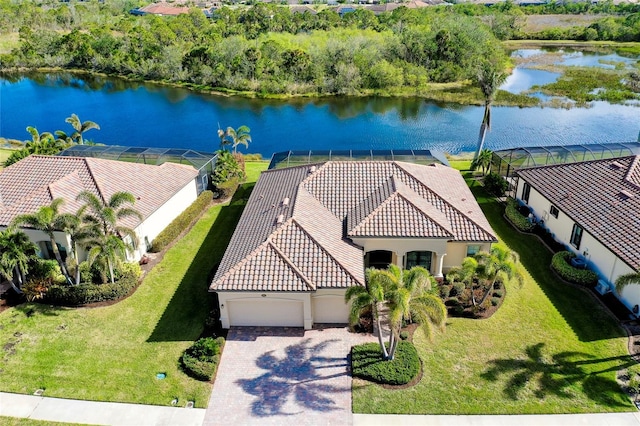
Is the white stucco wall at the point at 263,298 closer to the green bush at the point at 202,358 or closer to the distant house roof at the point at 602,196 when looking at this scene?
the green bush at the point at 202,358

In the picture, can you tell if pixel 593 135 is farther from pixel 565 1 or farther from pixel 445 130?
pixel 565 1

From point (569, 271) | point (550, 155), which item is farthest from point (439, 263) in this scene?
point (550, 155)

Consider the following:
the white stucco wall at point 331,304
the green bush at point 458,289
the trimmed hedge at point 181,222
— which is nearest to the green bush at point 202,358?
the white stucco wall at point 331,304

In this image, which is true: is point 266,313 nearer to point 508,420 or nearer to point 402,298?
point 402,298

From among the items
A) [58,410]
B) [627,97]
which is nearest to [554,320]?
[58,410]

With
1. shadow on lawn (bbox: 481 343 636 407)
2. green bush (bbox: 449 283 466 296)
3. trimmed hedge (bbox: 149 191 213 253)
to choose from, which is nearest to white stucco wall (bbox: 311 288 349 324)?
green bush (bbox: 449 283 466 296)

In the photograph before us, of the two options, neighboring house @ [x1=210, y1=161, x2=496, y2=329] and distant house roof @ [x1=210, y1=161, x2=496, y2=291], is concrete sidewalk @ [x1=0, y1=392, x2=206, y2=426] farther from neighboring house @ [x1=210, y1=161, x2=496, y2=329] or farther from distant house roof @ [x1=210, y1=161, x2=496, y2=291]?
distant house roof @ [x1=210, y1=161, x2=496, y2=291]
